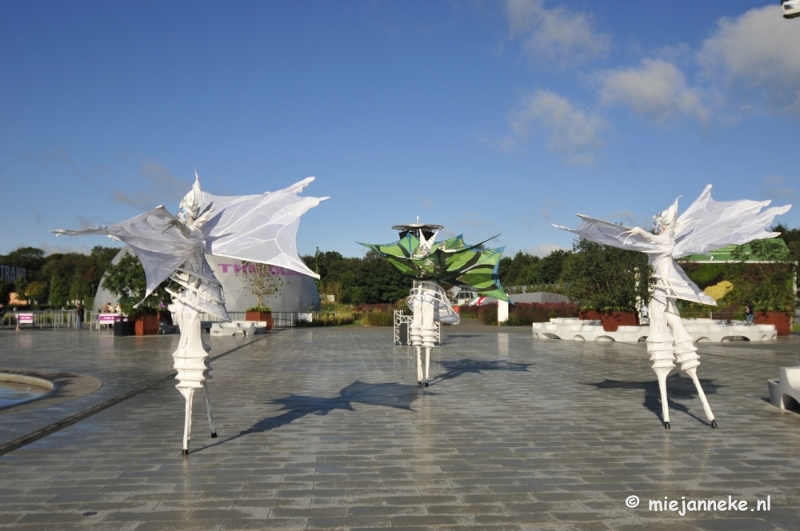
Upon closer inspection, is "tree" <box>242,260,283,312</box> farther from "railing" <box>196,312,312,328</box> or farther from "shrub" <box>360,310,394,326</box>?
"shrub" <box>360,310,394,326</box>

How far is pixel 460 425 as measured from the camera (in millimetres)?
8602

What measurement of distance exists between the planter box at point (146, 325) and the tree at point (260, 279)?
8284 millimetres

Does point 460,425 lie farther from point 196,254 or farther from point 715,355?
point 715,355

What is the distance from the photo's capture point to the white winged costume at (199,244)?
6.95 m

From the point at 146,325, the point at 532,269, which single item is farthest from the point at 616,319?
the point at 532,269

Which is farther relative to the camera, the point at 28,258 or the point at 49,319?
the point at 28,258

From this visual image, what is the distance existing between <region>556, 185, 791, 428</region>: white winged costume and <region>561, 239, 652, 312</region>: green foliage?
Answer: 16.8m

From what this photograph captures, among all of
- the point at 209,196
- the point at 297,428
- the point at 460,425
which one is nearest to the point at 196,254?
the point at 209,196

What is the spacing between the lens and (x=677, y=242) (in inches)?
362

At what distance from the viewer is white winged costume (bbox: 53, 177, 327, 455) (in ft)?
22.8

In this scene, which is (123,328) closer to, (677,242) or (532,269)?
(677,242)

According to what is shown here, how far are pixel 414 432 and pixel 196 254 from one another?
10.7 ft

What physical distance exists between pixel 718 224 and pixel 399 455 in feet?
18.0

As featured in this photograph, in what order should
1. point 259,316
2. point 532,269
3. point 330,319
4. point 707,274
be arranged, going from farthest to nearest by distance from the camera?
1. point 532,269
2. point 707,274
3. point 330,319
4. point 259,316
